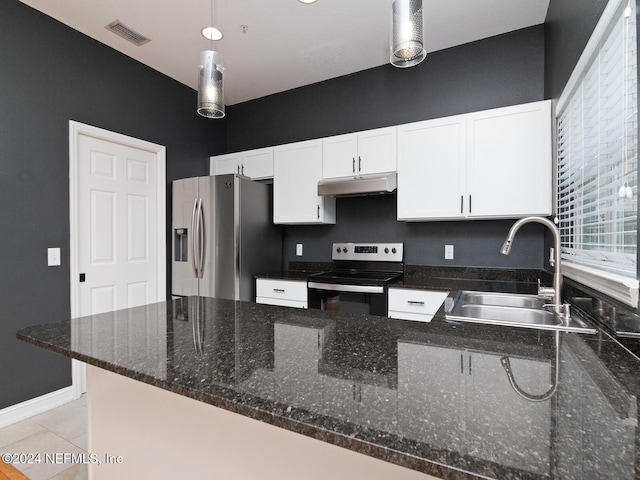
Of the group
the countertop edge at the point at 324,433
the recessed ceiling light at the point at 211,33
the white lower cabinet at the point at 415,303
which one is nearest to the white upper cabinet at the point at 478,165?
the white lower cabinet at the point at 415,303

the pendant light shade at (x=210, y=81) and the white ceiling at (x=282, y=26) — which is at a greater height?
the white ceiling at (x=282, y=26)

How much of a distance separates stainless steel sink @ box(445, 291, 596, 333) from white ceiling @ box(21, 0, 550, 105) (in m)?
2.09

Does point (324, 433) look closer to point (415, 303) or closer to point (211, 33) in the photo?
point (415, 303)

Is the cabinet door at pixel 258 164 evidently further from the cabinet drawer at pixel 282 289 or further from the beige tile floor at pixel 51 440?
the beige tile floor at pixel 51 440

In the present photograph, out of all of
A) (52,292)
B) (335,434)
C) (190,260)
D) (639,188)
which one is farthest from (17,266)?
(639,188)

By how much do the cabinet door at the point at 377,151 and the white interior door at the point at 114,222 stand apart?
2019 millimetres

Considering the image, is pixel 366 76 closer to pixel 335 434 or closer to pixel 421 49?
pixel 421 49

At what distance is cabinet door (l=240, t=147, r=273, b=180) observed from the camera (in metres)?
3.42

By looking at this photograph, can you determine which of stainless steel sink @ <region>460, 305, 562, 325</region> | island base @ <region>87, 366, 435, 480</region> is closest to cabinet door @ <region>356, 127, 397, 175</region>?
stainless steel sink @ <region>460, 305, 562, 325</region>

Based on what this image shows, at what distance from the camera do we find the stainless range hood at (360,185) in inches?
104

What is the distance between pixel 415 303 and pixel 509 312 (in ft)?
2.34

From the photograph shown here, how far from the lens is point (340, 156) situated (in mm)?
2982

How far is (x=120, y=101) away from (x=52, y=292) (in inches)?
68.7

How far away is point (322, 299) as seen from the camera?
2781 millimetres
